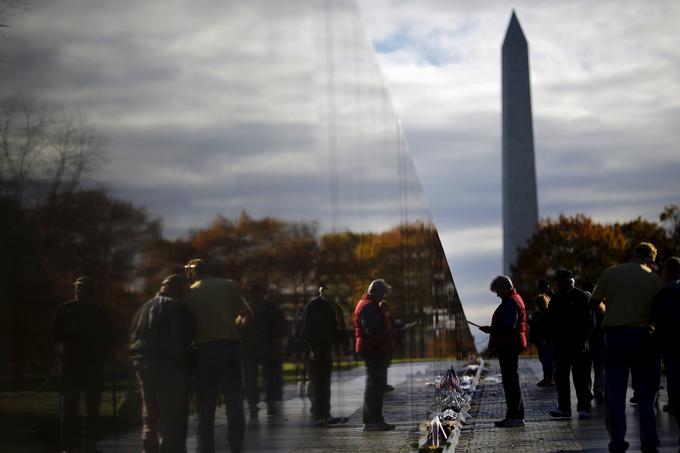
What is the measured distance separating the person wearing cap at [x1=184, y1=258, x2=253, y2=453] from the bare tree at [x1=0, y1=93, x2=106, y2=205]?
0.68 metres

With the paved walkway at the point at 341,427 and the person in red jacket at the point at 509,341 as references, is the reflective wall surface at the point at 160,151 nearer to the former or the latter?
the paved walkway at the point at 341,427

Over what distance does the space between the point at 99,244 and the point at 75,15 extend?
1.54 ft

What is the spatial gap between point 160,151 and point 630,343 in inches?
253

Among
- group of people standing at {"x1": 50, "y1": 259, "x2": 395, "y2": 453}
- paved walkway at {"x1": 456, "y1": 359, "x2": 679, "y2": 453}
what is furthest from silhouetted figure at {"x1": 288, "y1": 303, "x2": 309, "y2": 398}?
paved walkway at {"x1": 456, "y1": 359, "x2": 679, "y2": 453}

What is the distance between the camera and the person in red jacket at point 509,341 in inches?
467

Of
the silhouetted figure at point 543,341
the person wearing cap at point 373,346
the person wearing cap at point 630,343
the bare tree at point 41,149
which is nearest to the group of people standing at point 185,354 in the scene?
the bare tree at point 41,149

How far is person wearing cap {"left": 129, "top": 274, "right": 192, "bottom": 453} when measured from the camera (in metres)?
2.54

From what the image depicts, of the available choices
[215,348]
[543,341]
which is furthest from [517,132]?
[215,348]

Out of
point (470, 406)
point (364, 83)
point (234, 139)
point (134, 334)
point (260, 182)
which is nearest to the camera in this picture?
point (134, 334)

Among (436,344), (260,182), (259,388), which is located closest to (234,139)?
(260,182)

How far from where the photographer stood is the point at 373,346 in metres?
6.38

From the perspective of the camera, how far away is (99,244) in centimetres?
229

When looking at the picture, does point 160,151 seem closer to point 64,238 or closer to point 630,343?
point 64,238

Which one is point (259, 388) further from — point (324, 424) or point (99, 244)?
point (99, 244)
